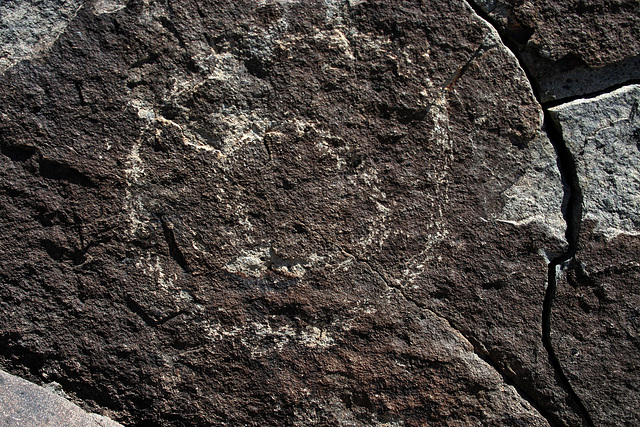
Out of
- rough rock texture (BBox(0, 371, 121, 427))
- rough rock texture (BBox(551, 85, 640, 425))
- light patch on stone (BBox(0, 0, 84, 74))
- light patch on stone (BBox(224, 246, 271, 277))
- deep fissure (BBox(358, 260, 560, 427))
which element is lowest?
rough rock texture (BBox(0, 371, 121, 427))

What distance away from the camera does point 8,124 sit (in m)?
0.87

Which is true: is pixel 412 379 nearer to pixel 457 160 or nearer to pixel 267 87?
pixel 457 160

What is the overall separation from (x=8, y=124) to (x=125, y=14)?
26 cm

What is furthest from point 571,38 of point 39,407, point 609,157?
point 39,407

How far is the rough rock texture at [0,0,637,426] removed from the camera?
0.87m

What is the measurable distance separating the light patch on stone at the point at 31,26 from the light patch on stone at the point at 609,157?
84 centimetres

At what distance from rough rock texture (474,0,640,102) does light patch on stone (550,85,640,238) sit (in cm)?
4

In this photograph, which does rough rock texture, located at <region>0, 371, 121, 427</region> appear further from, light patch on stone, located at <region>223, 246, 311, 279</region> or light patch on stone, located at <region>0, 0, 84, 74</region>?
→ light patch on stone, located at <region>0, 0, 84, 74</region>

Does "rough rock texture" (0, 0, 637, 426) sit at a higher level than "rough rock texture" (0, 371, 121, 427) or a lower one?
higher

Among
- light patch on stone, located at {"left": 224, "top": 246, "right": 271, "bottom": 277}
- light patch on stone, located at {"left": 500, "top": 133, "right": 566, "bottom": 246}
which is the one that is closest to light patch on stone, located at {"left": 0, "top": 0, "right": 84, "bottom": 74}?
light patch on stone, located at {"left": 224, "top": 246, "right": 271, "bottom": 277}

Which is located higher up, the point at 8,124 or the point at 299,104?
the point at 299,104

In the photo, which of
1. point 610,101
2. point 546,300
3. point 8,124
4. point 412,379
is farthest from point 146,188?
point 610,101

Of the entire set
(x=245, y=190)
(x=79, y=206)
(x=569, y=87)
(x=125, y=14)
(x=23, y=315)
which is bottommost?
(x=23, y=315)

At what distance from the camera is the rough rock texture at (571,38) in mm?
908
